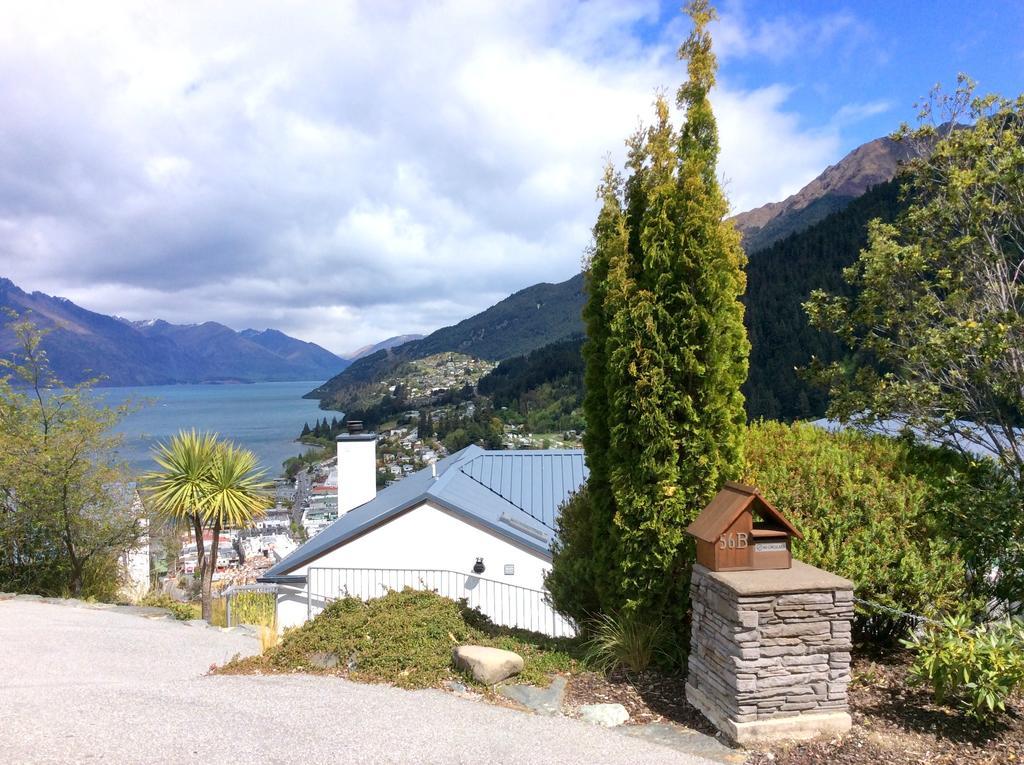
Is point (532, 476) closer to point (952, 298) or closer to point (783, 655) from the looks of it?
point (952, 298)

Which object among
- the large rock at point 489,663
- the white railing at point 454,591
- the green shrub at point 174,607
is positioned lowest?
the green shrub at point 174,607

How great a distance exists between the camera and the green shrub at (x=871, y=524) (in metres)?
5.52

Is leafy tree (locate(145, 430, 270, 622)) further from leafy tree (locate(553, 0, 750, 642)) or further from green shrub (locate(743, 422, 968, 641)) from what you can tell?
green shrub (locate(743, 422, 968, 641))

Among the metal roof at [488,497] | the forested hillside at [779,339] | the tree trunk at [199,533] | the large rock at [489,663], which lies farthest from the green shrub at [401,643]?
the forested hillside at [779,339]

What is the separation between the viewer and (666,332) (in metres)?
6.15

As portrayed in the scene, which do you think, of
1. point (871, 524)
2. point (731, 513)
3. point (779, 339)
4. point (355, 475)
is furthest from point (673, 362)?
point (779, 339)

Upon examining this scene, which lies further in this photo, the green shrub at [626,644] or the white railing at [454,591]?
the white railing at [454,591]

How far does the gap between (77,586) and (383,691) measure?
37.1 feet

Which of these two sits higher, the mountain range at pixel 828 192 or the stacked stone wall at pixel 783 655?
the mountain range at pixel 828 192

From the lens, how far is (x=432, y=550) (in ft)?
43.6

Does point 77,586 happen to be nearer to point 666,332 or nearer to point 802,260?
point 666,332

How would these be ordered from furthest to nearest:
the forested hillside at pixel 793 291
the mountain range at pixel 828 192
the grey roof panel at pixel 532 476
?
the mountain range at pixel 828 192
the forested hillside at pixel 793 291
the grey roof panel at pixel 532 476

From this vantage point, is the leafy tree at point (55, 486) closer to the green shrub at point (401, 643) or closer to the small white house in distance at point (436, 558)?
the small white house in distance at point (436, 558)

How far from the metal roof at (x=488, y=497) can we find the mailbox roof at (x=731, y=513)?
20.2ft
